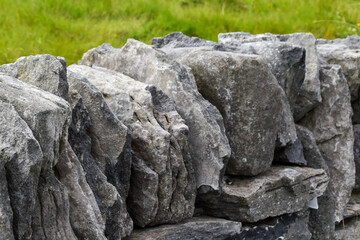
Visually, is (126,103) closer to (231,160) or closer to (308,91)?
(231,160)

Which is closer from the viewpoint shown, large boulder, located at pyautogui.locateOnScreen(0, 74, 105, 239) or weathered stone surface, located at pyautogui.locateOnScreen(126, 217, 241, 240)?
large boulder, located at pyautogui.locateOnScreen(0, 74, 105, 239)

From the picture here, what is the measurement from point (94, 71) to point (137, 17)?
4089 mm

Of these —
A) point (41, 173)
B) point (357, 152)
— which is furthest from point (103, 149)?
point (357, 152)

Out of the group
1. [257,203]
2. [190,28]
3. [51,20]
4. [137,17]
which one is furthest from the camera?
[137,17]

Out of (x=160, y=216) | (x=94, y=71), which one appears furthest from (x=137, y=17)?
(x=160, y=216)

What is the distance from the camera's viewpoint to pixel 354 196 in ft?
16.1

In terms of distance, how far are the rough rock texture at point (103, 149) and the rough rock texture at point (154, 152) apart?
0.12 m

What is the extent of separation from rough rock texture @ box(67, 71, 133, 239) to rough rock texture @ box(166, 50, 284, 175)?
88 centimetres

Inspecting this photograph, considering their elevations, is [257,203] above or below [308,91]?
below

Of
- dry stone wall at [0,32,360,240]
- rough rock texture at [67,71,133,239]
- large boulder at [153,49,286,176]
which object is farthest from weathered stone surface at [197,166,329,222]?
rough rock texture at [67,71,133,239]

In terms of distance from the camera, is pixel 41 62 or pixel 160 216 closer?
pixel 41 62

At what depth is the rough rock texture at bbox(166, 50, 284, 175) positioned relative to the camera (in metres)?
3.25

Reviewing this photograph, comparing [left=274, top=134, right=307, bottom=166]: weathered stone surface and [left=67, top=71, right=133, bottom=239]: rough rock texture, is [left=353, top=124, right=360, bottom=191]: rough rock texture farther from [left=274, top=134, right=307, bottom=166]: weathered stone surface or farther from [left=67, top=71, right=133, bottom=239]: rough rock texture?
[left=67, top=71, right=133, bottom=239]: rough rock texture

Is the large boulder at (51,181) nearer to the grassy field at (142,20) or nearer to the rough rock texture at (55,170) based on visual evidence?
the rough rock texture at (55,170)
